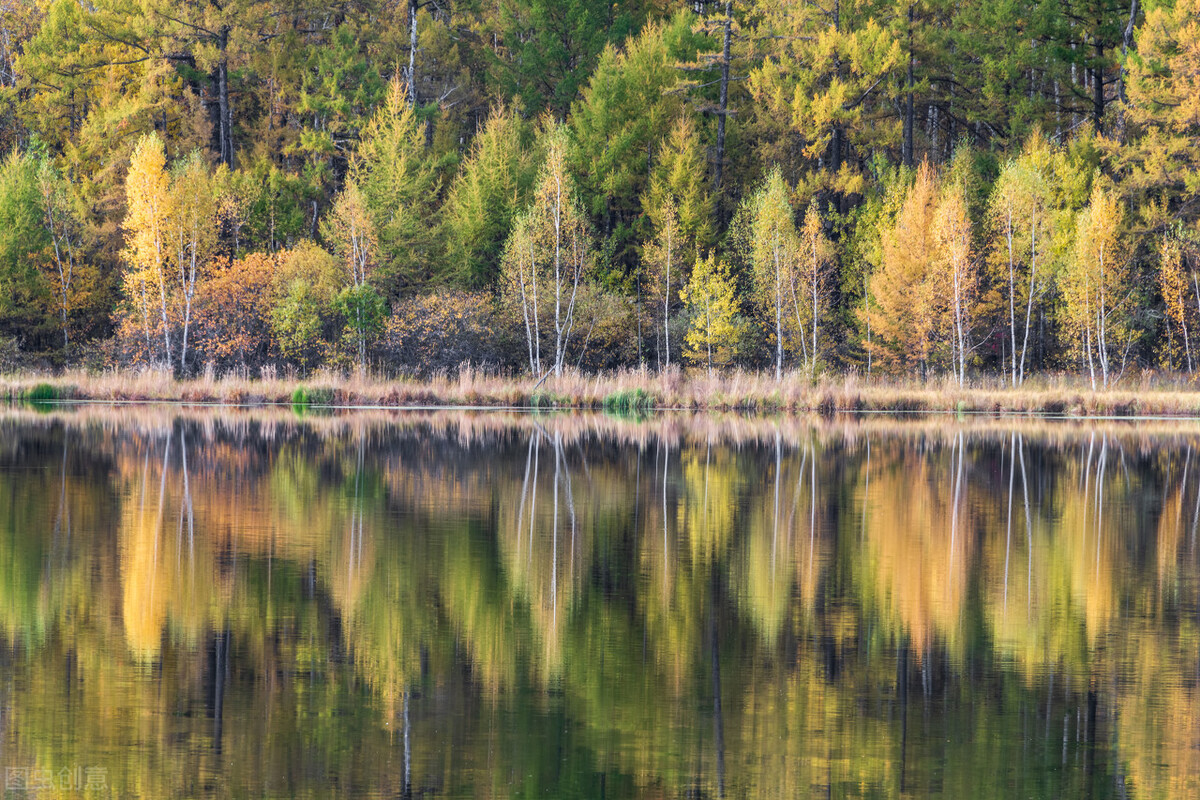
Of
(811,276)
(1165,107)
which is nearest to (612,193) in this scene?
(811,276)

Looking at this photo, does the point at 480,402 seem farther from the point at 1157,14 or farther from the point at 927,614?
the point at 927,614

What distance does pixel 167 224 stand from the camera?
5016 centimetres

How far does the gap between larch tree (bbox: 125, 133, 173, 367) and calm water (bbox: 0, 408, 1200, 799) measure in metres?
32.3

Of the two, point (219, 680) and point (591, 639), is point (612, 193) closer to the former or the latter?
point (591, 639)

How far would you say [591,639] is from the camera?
9164 mm

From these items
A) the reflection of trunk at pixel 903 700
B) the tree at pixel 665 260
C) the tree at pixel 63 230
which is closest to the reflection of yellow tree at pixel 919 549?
the reflection of trunk at pixel 903 700

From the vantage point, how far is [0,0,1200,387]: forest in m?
49.1

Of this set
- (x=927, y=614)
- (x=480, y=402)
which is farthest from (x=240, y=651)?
(x=480, y=402)

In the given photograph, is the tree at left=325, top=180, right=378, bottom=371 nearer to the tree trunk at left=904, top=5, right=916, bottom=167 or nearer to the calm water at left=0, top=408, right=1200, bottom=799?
the tree trunk at left=904, top=5, right=916, bottom=167

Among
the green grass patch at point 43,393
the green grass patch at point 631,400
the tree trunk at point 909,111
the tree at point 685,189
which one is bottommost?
the green grass patch at point 631,400

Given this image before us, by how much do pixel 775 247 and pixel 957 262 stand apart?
6679 millimetres

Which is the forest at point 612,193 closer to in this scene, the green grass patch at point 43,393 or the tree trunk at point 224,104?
the tree trunk at point 224,104

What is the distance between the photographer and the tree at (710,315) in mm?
49875

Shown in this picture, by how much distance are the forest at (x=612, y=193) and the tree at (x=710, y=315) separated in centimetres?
20
